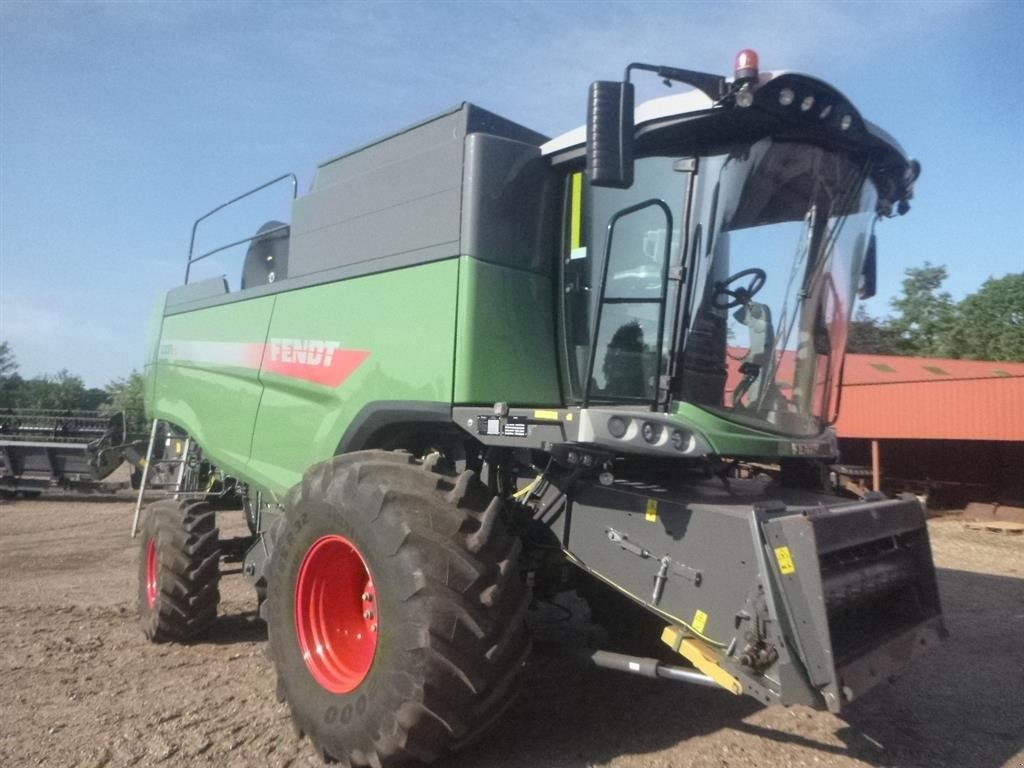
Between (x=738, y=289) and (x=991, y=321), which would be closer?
(x=738, y=289)

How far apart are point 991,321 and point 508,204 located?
39048mm

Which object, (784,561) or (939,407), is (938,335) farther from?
(784,561)

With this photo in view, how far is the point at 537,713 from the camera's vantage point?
13.6 ft

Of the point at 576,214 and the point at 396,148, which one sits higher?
the point at 396,148

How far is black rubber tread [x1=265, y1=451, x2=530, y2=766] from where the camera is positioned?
3119mm

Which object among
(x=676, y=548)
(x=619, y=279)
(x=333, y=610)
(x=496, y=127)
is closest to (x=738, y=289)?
(x=619, y=279)

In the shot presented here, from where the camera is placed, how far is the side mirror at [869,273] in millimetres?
4418

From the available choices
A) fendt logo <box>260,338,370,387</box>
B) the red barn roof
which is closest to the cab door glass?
fendt logo <box>260,338,370,387</box>

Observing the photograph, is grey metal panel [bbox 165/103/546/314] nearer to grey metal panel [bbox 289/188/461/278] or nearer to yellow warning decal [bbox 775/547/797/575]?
grey metal panel [bbox 289/188/461/278]

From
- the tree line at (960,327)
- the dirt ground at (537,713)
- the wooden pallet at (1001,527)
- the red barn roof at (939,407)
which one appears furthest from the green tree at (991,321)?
the dirt ground at (537,713)

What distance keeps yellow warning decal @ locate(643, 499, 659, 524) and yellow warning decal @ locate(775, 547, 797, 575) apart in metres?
0.53

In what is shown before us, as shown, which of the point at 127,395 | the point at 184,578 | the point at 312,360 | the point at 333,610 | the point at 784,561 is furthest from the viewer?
the point at 127,395

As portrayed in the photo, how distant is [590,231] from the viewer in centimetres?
394

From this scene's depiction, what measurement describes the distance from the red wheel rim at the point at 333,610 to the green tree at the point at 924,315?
37.4m
